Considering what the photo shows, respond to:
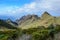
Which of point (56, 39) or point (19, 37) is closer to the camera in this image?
point (56, 39)

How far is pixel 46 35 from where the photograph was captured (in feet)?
255

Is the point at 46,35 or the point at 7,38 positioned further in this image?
the point at 46,35

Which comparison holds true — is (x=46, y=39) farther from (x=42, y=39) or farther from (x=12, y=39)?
(x=12, y=39)

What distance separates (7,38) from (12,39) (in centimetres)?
209

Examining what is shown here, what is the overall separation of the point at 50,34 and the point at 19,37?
36.2 ft

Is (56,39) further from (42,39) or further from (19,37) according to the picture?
(19,37)

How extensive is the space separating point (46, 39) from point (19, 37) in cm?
1035

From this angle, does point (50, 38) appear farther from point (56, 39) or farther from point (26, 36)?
point (26, 36)

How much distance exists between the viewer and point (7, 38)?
72.4 meters

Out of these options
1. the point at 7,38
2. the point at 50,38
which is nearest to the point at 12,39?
the point at 7,38

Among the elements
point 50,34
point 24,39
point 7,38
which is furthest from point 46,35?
point 7,38

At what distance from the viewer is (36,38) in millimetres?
76938

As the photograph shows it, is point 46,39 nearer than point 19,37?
Yes

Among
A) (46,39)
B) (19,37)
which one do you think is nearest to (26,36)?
(19,37)
